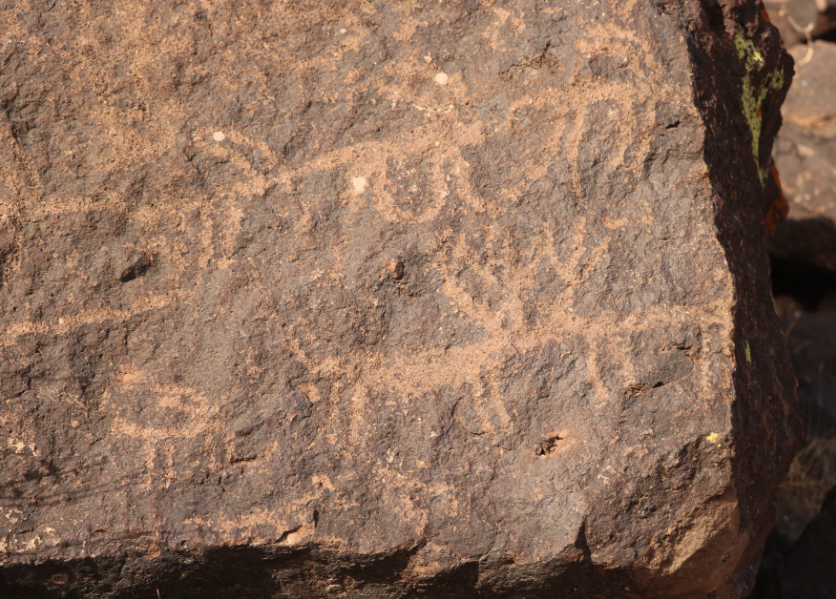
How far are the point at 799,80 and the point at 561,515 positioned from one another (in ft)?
9.78

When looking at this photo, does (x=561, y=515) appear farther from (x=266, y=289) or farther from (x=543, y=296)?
(x=266, y=289)

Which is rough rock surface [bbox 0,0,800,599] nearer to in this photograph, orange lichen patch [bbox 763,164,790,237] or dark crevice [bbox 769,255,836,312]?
orange lichen patch [bbox 763,164,790,237]

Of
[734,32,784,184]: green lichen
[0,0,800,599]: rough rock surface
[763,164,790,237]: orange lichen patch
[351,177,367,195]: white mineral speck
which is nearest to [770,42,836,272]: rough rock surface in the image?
[763,164,790,237]: orange lichen patch

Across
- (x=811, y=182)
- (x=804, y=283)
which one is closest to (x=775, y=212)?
(x=811, y=182)

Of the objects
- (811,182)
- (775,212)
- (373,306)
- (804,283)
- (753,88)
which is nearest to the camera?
(373,306)

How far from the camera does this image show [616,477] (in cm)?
127

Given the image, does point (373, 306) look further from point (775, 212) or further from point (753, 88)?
point (775, 212)

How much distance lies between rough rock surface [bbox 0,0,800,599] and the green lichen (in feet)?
0.60

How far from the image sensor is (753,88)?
5.34ft

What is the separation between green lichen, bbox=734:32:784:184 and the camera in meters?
1.59

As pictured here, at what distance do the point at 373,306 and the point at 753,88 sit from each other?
99 centimetres

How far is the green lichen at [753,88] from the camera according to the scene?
159 cm

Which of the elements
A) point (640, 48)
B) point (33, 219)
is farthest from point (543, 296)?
point (33, 219)

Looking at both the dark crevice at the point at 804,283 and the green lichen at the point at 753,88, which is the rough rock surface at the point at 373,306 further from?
the dark crevice at the point at 804,283
